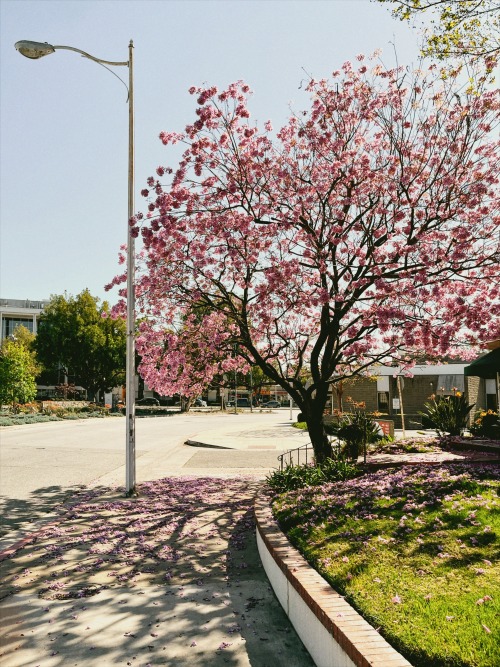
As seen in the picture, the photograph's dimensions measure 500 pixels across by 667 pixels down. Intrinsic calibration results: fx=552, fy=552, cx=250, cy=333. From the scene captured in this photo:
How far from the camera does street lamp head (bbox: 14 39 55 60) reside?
1085 cm

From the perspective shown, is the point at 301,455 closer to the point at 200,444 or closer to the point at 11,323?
the point at 200,444

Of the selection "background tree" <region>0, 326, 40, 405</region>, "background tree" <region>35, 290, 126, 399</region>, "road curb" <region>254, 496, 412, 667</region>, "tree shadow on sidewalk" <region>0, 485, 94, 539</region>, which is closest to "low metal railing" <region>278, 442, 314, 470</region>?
"tree shadow on sidewalk" <region>0, 485, 94, 539</region>

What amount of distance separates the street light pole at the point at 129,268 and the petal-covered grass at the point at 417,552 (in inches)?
164

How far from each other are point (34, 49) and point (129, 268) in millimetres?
4699

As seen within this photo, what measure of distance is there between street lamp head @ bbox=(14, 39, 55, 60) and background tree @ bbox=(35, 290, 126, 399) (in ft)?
167

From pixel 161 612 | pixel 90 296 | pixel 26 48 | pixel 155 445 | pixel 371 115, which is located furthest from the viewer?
pixel 90 296

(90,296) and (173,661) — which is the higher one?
(90,296)

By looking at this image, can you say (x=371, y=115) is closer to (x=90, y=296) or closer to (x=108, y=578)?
(x=108, y=578)

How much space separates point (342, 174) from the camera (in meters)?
11.4

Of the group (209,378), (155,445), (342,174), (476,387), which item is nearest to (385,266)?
(342,174)

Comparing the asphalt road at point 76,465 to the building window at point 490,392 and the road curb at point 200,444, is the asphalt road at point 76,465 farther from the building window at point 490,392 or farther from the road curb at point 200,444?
the building window at point 490,392

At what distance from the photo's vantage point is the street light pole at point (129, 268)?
11.0m

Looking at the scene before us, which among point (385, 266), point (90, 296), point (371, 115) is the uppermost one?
point (90, 296)

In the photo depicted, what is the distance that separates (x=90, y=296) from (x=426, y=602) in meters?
62.6
